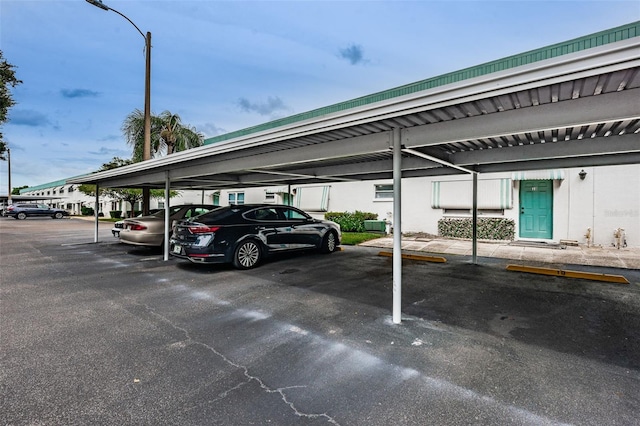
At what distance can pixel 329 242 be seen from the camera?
30.9ft

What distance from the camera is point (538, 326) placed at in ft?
13.0

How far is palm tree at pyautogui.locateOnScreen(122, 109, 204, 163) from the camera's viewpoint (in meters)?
17.7

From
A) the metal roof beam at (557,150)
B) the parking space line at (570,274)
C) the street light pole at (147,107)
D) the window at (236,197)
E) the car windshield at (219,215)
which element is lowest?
the parking space line at (570,274)

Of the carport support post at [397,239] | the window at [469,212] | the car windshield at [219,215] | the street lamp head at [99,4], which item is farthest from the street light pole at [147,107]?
the window at [469,212]

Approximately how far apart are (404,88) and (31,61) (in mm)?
17245

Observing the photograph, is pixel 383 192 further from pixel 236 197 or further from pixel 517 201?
pixel 236 197

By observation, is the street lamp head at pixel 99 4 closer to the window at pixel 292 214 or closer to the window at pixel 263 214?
the window at pixel 263 214

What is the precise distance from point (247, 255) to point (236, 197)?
45.4ft

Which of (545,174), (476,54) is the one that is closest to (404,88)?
(476,54)

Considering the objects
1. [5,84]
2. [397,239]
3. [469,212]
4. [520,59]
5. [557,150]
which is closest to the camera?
[397,239]

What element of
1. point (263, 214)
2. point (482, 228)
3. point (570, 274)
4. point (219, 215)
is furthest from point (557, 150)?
point (482, 228)

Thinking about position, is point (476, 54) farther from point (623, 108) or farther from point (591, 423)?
point (591, 423)

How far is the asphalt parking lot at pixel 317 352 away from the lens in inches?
92.0

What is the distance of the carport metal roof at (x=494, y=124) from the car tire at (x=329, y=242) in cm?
220
